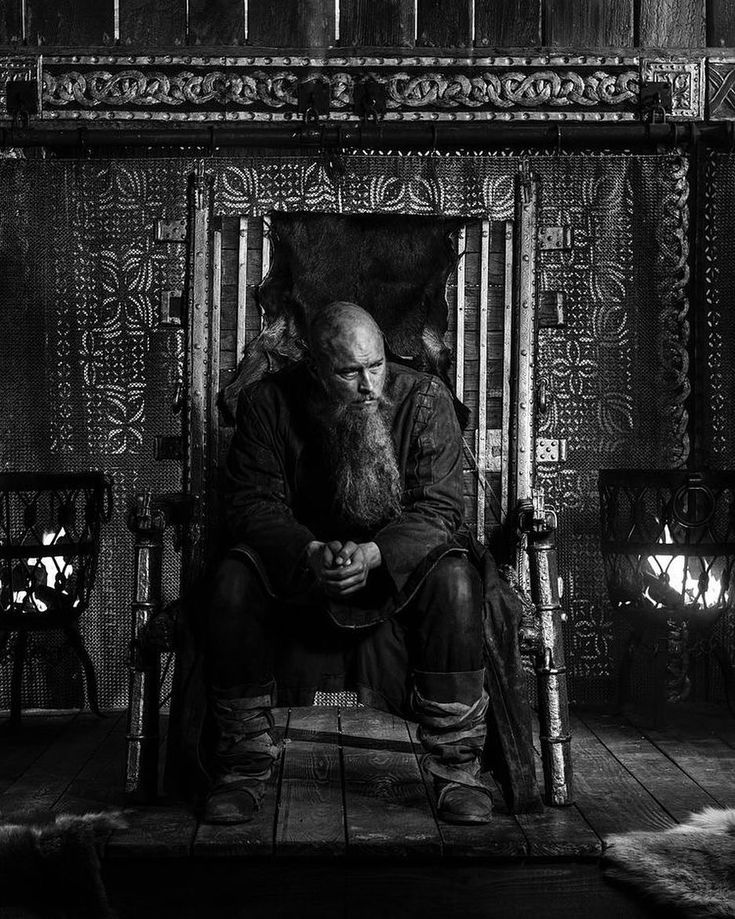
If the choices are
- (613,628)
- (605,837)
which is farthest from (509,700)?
(613,628)

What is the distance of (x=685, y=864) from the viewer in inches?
106

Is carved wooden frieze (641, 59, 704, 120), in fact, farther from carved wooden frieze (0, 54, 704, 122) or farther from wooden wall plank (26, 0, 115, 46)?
wooden wall plank (26, 0, 115, 46)

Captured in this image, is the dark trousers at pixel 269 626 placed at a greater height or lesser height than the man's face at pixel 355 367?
lesser

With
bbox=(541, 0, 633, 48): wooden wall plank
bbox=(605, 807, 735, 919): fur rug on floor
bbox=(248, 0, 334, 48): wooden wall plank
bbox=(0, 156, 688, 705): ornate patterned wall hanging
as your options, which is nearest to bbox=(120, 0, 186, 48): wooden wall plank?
bbox=(248, 0, 334, 48): wooden wall plank

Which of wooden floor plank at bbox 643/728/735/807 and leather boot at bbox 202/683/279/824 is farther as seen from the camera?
wooden floor plank at bbox 643/728/735/807

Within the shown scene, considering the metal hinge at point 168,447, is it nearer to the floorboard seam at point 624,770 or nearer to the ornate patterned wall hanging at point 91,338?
the ornate patterned wall hanging at point 91,338

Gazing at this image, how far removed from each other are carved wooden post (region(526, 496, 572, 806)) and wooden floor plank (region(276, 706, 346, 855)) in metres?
0.60

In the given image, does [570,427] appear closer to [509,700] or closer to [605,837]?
[509,700]

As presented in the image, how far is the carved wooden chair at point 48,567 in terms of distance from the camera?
4.12m

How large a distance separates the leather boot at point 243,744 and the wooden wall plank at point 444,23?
285cm

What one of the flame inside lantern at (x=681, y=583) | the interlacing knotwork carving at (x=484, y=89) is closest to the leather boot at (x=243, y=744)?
the flame inside lantern at (x=681, y=583)

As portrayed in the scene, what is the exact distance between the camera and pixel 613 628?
15.4ft

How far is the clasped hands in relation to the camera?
121 inches

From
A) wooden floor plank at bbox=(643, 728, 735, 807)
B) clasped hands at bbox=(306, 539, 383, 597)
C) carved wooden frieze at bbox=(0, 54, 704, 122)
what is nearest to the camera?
clasped hands at bbox=(306, 539, 383, 597)
